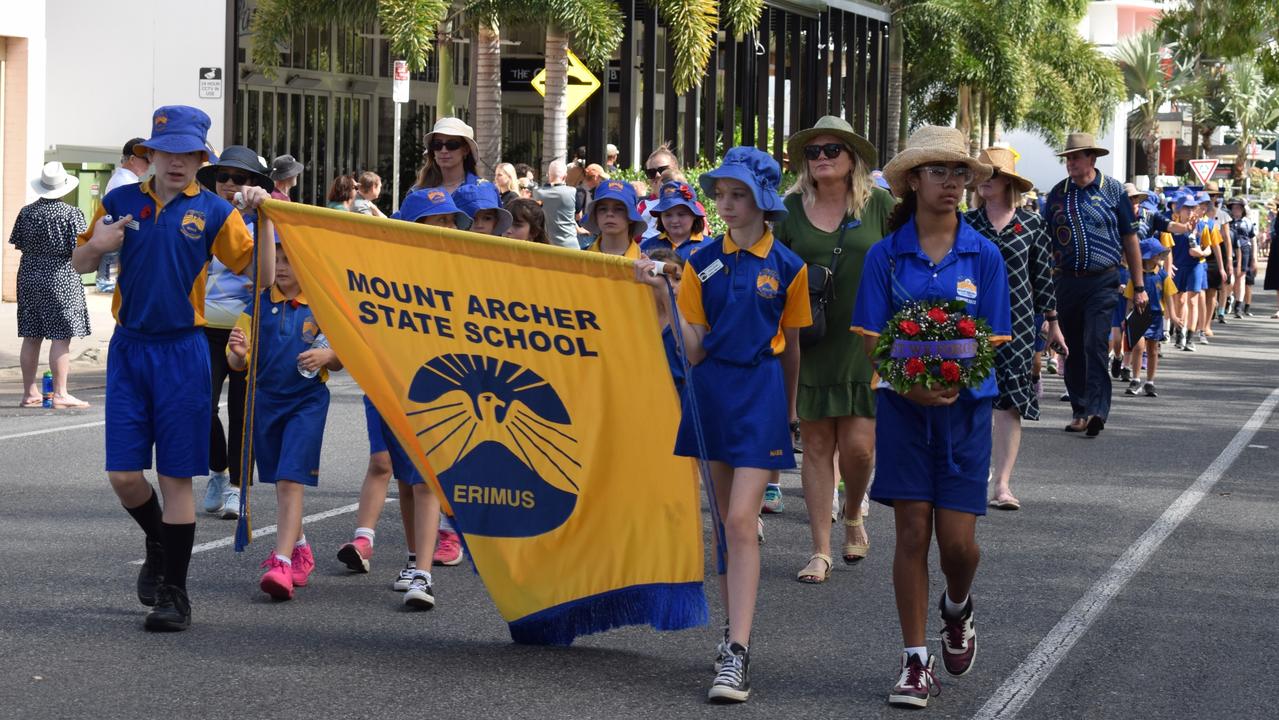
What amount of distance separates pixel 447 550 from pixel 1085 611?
2.89 meters

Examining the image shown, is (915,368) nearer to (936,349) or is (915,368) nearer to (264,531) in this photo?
(936,349)

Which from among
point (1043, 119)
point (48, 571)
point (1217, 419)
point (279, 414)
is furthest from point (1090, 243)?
point (1043, 119)

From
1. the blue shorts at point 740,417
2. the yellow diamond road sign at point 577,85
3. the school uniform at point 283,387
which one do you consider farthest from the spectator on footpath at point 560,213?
the yellow diamond road sign at point 577,85

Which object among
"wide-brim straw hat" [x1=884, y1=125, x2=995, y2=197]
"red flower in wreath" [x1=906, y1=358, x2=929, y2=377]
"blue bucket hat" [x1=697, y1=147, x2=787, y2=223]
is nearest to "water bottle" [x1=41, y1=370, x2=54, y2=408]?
"blue bucket hat" [x1=697, y1=147, x2=787, y2=223]

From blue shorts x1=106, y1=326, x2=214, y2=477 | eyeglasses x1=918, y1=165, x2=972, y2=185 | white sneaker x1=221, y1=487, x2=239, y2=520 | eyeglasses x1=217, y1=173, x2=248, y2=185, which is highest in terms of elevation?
eyeglasses x1=217, y1=173, x2=248, y2=185

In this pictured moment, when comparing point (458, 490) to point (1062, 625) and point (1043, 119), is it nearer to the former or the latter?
point (1062, 625)

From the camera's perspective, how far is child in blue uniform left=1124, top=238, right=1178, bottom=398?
56.2 feet

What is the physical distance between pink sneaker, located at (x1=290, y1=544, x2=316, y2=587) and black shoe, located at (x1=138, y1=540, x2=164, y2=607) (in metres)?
0.72

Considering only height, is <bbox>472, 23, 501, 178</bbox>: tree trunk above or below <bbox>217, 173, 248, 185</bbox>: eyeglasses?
above

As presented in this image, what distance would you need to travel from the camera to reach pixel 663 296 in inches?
251

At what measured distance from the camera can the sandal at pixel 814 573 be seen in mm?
8164

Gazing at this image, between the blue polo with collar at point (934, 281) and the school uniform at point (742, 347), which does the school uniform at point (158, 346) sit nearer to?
the school uniform at point (742, 347)

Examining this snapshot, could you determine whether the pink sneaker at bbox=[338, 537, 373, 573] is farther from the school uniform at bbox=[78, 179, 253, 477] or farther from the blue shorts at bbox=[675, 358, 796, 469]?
the blue shorts at bbox=[675, 358, 796, 469]

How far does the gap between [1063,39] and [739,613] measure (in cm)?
4817
